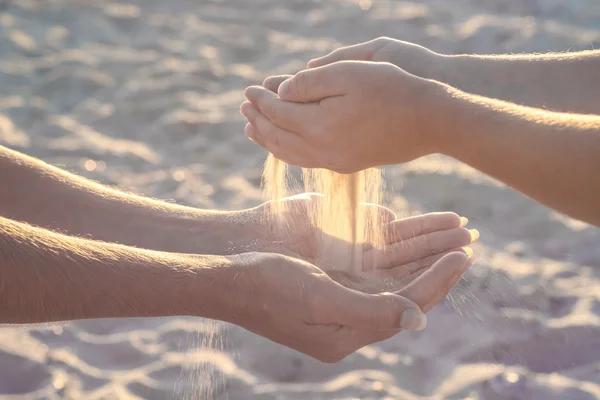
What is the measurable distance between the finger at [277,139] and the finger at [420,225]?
371 mm

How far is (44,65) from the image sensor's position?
4949 millimetres

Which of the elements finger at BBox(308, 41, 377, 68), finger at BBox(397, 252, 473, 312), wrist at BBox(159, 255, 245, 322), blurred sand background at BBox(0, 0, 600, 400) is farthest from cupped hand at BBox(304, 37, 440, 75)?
blurred sand background at BBox(0, 0, 600, 400)

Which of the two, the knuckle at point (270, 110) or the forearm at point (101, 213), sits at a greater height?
the knuckle at point (270, 110)

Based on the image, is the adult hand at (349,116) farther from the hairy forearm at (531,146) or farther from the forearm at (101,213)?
the forearm at (101,213)

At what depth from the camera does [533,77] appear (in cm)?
259

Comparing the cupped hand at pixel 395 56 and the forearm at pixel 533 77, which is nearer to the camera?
the forearm at pixel 533 77

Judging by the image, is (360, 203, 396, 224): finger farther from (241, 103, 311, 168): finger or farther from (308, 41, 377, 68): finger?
(308, 41, 377, 68): finger

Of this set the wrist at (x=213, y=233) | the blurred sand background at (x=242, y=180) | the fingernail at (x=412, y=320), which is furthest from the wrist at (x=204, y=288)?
the blurred sand background at (x=242, y=180)

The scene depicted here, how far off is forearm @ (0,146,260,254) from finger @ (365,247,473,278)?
51 cm

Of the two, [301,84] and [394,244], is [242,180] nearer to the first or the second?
[394,244]

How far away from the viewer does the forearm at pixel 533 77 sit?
249 cm

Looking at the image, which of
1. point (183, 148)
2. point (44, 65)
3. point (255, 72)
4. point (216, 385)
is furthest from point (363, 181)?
point (44, 65)

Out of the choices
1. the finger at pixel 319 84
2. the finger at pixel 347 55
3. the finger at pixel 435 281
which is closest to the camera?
the finger at pixel 435 281

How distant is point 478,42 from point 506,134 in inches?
118
